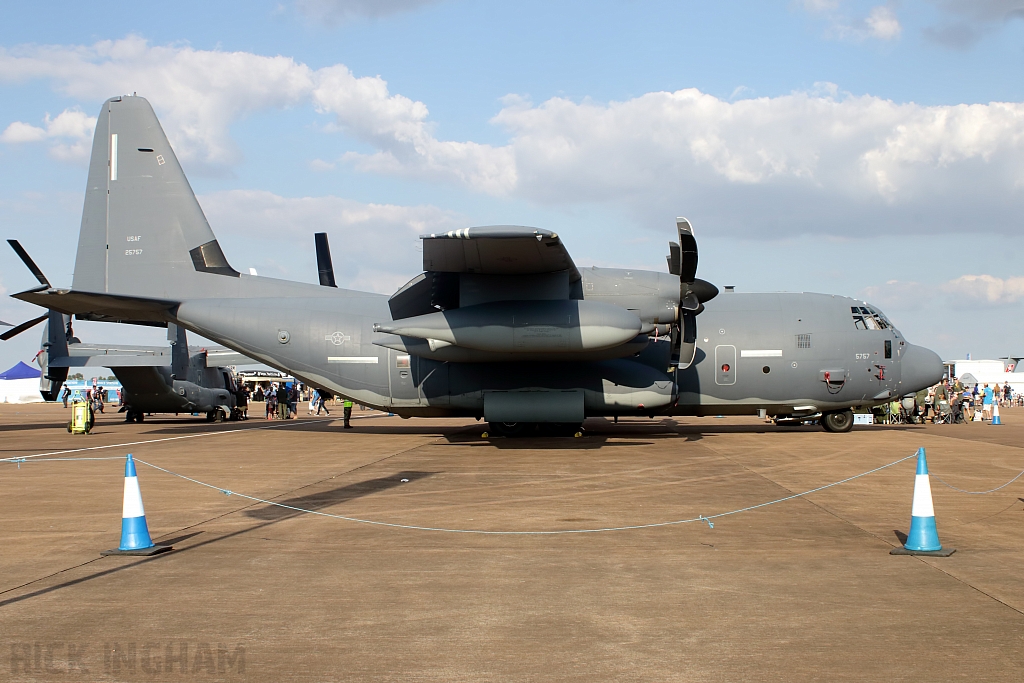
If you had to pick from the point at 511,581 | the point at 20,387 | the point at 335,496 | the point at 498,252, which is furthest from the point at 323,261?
the point at 20,387

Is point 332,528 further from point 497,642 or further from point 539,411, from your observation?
point 539,411

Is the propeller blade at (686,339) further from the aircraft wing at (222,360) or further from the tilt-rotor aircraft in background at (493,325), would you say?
the aircraft wing at (222,360)

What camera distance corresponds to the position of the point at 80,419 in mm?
24344

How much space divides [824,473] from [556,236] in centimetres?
628

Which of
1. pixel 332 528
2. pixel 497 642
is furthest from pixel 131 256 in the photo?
pixel 497 642

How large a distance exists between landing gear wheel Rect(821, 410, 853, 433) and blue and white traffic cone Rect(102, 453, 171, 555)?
18298mm

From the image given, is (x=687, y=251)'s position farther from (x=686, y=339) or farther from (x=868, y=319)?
(x=868, y=319)

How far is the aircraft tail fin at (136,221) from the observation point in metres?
20.4

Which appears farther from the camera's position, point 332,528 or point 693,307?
point 693,307

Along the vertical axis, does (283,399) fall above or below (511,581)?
above

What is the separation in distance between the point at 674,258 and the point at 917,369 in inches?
290

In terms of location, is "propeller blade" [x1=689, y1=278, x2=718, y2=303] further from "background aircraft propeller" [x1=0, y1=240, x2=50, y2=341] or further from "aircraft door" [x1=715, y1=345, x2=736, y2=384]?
"background aircraft propeller" [x1=0, y1=240, x2=50, y2=341]

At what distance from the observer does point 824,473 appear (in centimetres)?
1286

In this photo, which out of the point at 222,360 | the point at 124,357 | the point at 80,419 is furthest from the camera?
the point at 222,360
